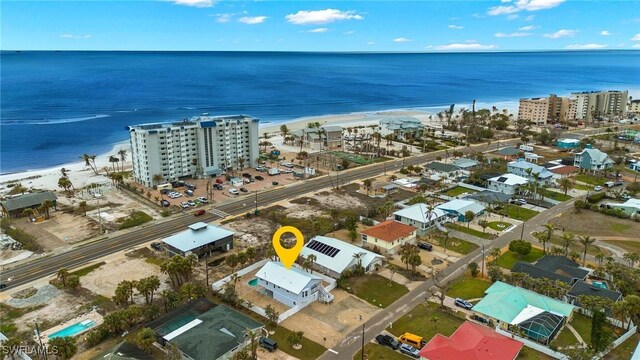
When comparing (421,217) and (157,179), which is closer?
(421,217)

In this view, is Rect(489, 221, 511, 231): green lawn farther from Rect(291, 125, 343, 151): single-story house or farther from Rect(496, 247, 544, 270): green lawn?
Rect(291, 125, 343, 151): single-story house

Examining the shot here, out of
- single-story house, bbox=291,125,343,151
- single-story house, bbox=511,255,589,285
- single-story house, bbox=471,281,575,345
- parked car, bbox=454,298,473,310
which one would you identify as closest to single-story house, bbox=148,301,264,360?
parked car, bbox=454,298,473,310

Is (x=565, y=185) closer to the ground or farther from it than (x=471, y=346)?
farther from it

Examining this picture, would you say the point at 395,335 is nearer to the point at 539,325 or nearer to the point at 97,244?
the point at 539,325

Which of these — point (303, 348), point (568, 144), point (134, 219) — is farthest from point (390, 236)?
point (568, 144)

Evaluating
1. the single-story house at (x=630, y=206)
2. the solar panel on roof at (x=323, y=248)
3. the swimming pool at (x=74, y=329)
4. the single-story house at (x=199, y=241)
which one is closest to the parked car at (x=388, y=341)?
the solar panel on roof at (x=323, y=248)

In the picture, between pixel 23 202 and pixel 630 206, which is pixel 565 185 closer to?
pixel 630 206

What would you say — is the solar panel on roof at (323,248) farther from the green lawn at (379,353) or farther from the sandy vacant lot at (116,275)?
the sandy vacant lot at (116,275)
